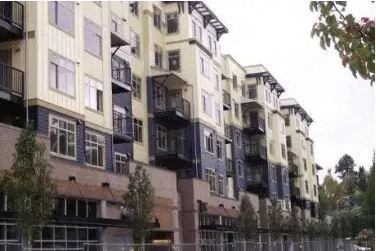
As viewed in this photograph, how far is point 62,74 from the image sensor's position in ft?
87.6

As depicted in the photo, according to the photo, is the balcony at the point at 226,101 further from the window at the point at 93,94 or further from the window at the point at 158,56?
the window at the point at 93,94

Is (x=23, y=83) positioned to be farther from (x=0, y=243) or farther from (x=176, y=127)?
(x=176, y=127)

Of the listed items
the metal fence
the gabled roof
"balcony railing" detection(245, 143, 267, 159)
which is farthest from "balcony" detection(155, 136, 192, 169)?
the gabled roof

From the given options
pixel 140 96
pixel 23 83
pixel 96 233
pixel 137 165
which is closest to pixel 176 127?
pixel 140 96

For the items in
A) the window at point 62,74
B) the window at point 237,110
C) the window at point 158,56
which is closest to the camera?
the window at point 62,74

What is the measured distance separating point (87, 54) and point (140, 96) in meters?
10.1

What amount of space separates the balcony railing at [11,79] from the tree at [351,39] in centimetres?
2011

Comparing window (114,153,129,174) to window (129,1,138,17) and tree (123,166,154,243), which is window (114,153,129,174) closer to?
tree (123,166,154,243)

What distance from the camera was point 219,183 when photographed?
152 ft

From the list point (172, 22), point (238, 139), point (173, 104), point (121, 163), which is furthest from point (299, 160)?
point (121, 163)

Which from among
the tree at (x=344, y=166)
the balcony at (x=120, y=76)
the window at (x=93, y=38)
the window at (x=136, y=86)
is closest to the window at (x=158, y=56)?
the window at (x=136, y=86)

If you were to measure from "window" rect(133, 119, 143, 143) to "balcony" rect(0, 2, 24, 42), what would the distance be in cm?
1344

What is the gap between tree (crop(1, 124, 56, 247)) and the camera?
2002cm

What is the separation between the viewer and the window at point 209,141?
144 ft
